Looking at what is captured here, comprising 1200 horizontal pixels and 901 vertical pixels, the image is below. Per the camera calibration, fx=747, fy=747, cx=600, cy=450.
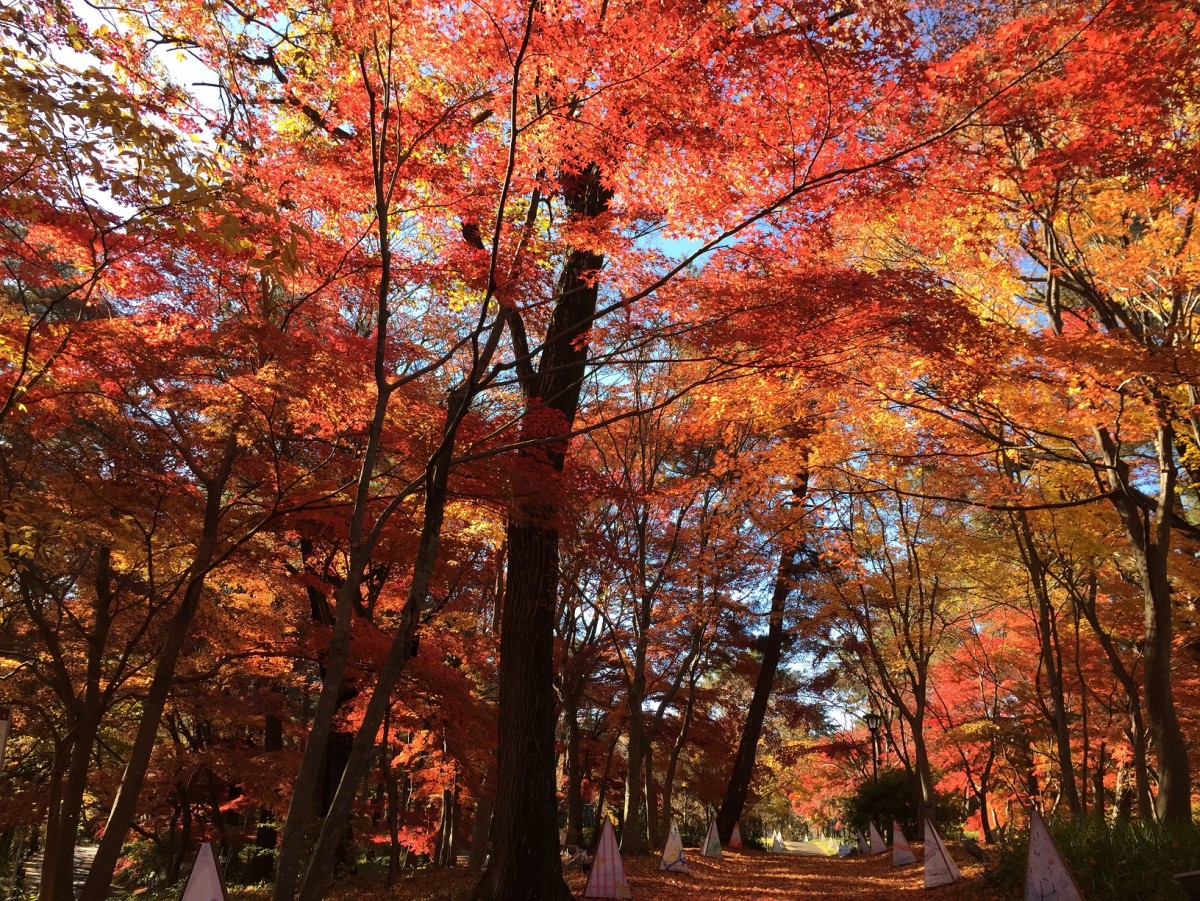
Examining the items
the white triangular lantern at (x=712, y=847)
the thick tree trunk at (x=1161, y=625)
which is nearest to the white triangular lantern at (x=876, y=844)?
the white triangular lantern at (x=712, y=847)

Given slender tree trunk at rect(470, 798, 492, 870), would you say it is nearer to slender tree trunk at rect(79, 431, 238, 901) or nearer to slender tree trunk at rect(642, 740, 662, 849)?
slender tree trunk at rect(642, 740, 662, 849)

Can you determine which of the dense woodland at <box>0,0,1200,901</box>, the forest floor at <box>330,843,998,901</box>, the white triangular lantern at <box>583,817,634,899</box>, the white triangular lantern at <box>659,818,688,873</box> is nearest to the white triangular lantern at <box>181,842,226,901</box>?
the dense woodland at <box>0,0,1200,901</box>

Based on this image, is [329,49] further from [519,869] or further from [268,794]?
[268,794]

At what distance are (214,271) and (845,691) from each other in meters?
23.6

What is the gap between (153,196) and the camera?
4.00m

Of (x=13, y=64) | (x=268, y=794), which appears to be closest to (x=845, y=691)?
(x=268, y=794)

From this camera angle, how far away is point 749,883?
1071 centimetres

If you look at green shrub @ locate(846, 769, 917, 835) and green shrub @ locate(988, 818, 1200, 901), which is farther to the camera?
green shrub @ locate(846, 769, 917, 835)

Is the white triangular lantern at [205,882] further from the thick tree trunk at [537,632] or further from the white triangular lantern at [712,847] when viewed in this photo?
the white triangular lantern at [712,847]

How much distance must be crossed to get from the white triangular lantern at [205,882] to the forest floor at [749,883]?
3.40 metres

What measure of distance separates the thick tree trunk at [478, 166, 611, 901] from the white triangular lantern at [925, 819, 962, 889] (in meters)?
4.72

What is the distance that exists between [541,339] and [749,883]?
824 centimetres

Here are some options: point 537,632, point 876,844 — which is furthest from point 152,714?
point 876,844

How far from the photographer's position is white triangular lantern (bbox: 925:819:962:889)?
8.65 m
